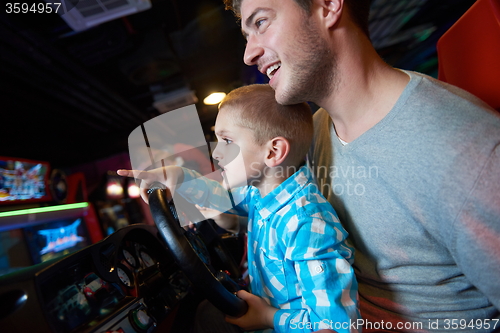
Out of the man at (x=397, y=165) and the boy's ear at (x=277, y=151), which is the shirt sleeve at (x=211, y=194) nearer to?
the boy's ear at (x=277, y=151)

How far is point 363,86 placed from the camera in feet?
2.96

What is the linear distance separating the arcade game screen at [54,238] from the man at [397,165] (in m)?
3.54

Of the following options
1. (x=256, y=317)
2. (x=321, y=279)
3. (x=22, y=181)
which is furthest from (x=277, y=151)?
(x=22, y=181)

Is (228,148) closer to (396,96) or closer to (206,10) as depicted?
(396,96)

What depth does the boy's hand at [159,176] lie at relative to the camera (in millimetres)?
880

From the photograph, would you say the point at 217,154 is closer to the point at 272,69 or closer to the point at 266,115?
the point at 266,115

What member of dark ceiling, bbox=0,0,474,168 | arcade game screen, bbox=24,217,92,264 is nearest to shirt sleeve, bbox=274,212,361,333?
dark ceiling, bbox=0,0,474,168

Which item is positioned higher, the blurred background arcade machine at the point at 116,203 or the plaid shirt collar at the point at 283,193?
the blurred background arcade machine at the point at 116,203

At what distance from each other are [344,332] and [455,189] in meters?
0.48

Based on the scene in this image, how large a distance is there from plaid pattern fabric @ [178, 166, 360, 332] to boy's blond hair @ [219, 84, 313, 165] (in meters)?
0.16

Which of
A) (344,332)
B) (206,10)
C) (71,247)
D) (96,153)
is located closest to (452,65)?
(344,332)

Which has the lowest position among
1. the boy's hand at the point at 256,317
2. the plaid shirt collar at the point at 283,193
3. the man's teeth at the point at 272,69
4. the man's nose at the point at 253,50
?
the boy's hand at the point at 256,317

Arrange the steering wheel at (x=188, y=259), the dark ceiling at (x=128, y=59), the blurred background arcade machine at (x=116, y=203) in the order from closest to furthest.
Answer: the steering wheel at (x=188, y=259) → the dark ceiling at (x=128, y=59) → the blurred background arcade machine at (x=116, y=203)

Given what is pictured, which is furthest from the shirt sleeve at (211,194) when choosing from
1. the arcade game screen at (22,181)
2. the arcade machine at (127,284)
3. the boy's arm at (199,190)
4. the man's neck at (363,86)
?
the arcade game screen at (22,181)
